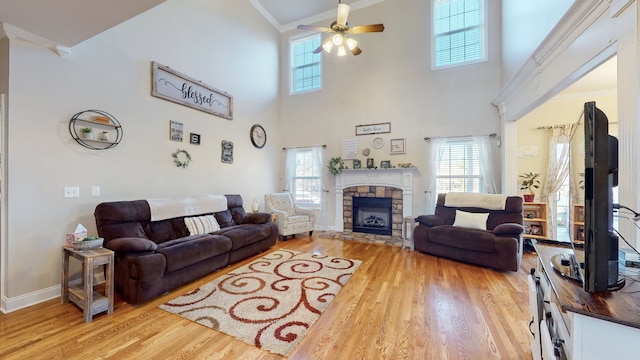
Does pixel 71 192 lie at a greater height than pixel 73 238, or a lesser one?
greater

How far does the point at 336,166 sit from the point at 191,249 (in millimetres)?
3494

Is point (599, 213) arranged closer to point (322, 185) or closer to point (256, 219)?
point (256, 219)

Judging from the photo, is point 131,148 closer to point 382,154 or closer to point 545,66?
point 382,154

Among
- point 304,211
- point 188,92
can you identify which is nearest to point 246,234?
point 304,211

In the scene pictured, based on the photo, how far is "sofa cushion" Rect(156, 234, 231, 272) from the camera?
2609 mm

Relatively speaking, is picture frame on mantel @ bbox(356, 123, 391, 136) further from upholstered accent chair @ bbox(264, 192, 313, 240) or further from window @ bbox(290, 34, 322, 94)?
upholstered accent chair @ bbox(264, 192, 313, 240)

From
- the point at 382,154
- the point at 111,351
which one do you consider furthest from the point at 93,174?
the point at 382,154

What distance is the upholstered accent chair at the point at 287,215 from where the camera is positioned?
486cm

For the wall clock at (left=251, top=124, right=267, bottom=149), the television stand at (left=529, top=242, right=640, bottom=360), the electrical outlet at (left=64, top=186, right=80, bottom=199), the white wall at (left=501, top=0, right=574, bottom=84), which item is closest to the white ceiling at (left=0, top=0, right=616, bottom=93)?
the electrical outlet at (left=64, top=186, right=80, bottom=199)

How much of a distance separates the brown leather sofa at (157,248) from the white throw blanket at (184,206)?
9 centimetres

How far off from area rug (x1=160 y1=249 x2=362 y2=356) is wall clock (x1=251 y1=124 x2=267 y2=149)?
2785 mm

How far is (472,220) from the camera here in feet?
12.9

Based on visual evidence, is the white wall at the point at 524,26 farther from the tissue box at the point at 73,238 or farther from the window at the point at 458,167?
the tissue box at the point at 73,238

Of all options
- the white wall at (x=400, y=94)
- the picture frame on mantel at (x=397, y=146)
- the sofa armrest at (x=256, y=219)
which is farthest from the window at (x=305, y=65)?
the sofa armrest at (x=256, y=219)
